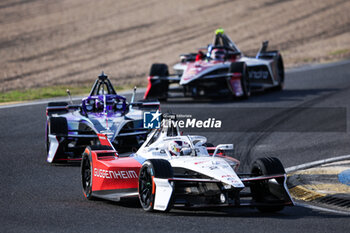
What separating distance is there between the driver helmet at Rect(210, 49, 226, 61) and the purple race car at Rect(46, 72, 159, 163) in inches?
298

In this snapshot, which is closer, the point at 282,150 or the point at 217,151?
the point at 217,151

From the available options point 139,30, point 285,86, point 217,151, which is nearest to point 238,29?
point 139,30

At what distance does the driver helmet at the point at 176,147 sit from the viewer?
390 inches

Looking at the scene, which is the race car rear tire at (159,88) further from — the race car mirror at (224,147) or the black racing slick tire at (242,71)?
the race car mirror at (224,147)

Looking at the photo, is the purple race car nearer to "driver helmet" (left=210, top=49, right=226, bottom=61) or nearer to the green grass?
the green grass

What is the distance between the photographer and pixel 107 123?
13.8m

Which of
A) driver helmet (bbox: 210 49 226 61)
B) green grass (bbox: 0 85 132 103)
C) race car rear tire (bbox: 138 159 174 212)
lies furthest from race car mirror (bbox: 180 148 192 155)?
green grass (bbox: 0 85 132 103)

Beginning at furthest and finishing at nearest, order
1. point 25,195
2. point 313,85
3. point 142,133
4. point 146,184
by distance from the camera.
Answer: point 313,85 → point 142,133 → point 25,195 → point 146,184

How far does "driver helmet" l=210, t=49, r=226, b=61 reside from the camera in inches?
871

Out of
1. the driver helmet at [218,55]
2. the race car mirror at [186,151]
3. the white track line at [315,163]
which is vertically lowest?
the white track line at [315,163]

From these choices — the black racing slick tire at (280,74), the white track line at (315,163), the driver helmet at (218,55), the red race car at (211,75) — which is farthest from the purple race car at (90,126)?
the black racing slick tire at (280,74)

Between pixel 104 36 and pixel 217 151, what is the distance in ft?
99.1

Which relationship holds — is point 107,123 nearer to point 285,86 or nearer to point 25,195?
point 25,195

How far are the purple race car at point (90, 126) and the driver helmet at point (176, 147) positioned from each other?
10.9ft
